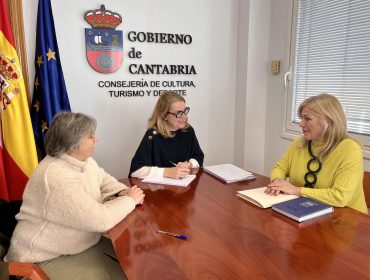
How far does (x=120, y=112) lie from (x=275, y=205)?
5.90 feet

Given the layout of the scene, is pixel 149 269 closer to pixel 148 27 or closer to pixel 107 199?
pixel 107 199

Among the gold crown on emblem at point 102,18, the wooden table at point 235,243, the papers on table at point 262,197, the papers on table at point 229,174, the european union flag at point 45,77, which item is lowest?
the wooden table at point 235,243

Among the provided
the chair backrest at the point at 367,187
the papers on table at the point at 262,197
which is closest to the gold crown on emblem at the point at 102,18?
the papers on table at the point at 262,197

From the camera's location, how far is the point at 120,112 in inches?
109

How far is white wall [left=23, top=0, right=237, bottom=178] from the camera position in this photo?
2.48 metres

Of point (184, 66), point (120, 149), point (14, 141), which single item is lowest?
point (120, 149)

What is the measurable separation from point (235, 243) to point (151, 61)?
6.93 feet

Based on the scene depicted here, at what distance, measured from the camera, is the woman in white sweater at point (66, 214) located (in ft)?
3.92

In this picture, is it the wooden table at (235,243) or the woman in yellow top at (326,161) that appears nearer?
the wooden table at (235,243)

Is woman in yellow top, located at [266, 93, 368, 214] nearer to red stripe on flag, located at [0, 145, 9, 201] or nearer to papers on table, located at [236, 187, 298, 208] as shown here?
papers on table, located at [236, 187, 298, 208]

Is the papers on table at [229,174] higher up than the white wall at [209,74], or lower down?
lower down

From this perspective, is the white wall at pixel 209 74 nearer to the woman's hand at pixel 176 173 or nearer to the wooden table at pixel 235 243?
the woman's hand at pixel 176 173

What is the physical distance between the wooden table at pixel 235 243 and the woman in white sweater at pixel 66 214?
0.14 m

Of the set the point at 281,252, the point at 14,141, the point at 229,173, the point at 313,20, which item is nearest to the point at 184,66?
the point at 313,20
